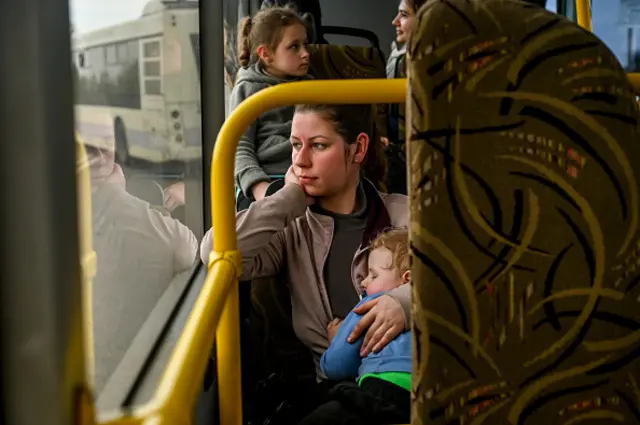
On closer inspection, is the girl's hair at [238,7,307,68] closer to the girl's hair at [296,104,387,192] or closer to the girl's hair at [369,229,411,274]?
the girl's hair at [296,104,387,192]

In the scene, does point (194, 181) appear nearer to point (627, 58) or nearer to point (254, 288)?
point (254, 288)

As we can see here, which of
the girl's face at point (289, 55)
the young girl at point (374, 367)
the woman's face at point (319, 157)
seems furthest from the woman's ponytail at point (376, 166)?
the girl's face at point (289, 55)

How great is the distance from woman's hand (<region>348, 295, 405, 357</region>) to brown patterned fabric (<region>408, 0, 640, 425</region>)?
15.6 inches

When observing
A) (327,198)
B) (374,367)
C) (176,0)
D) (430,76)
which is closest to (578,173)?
(430,76)

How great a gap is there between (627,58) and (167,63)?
115 inches

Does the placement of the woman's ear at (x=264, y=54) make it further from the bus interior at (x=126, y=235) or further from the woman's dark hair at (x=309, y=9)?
the woman's dark hair at (x=309, y=9)

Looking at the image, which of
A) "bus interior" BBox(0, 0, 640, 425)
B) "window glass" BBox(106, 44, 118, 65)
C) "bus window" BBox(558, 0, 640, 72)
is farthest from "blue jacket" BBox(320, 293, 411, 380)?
"bus window" BBox(558, 0, 640, 72)

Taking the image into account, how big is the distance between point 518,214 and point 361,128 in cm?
69

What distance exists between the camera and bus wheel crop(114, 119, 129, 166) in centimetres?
140

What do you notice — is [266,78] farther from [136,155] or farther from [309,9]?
[309,9]

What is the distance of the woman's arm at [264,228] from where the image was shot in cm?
133

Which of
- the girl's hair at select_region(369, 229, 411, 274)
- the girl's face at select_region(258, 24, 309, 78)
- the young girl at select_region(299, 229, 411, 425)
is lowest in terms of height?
the young girl at select_region(299, 229, 411, 425)

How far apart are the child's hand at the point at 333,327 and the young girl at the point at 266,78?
48 centimetres

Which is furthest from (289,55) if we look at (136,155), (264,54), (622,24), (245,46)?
(622,24)
